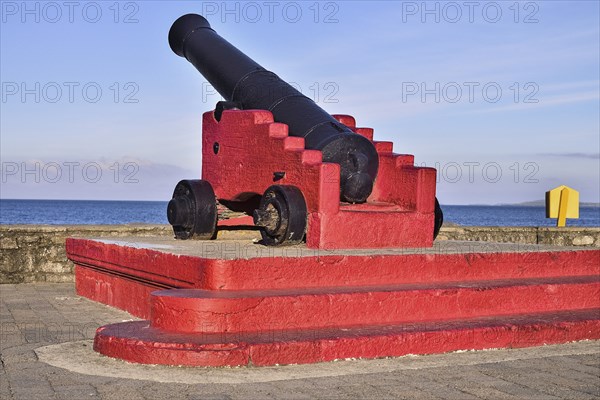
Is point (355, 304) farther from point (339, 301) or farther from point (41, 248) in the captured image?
point (41, 248)

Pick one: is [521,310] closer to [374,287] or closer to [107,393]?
[374,287]

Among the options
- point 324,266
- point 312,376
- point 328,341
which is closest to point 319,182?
point 324,266

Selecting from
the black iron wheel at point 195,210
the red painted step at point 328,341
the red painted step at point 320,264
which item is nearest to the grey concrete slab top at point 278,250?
the red painted step at point 320,264

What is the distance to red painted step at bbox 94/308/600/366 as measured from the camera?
517 centimetres

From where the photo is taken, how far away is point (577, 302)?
279 inches

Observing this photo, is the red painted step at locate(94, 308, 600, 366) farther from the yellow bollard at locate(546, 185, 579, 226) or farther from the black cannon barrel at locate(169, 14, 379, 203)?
the yellow bollard at locate(546, 185, 579, 226)

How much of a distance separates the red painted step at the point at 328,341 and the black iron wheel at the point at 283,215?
153cm

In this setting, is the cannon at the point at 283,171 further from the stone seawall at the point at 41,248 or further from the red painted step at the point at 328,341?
the stone seawall at the point at 41,248

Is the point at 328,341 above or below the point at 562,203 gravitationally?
below

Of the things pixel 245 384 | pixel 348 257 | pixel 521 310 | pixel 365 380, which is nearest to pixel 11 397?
pixel 245 384

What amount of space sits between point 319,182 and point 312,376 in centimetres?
242

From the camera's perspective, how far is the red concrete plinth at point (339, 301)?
5.39 m

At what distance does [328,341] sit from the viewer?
214 inches

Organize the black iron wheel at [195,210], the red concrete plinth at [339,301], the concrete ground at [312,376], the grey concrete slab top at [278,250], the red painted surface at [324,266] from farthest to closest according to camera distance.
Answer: the black iron wheel at [195,210], the grey concrete slab top at [278,250], the red painted surface at [324,266], the red concrete plinth at [339,301], the concrete ground at [312,376]
